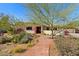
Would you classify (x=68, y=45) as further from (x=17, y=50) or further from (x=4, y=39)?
(x=4, y=39)

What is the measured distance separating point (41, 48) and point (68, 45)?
27 cm

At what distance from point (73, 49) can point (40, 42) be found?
13.1 inches

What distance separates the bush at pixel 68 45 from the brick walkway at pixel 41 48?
10cm

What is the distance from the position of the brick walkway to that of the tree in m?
0.14

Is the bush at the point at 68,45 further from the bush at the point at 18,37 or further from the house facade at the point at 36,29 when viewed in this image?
the bush at the point at 18,37

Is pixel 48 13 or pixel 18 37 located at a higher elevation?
pixel 48 13

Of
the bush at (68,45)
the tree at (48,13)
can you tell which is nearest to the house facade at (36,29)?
the tree at (48,13)

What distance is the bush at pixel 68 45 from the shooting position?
1961mm

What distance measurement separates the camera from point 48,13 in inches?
79.3

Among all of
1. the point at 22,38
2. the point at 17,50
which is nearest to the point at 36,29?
the point at 22,38

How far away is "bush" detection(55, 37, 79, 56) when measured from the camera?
1.96m

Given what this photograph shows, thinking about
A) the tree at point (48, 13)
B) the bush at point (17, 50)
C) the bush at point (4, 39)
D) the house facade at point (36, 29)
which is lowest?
the bush at point (17, 50)

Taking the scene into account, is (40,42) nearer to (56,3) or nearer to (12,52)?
(12,52)

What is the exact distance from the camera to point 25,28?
2.01m
